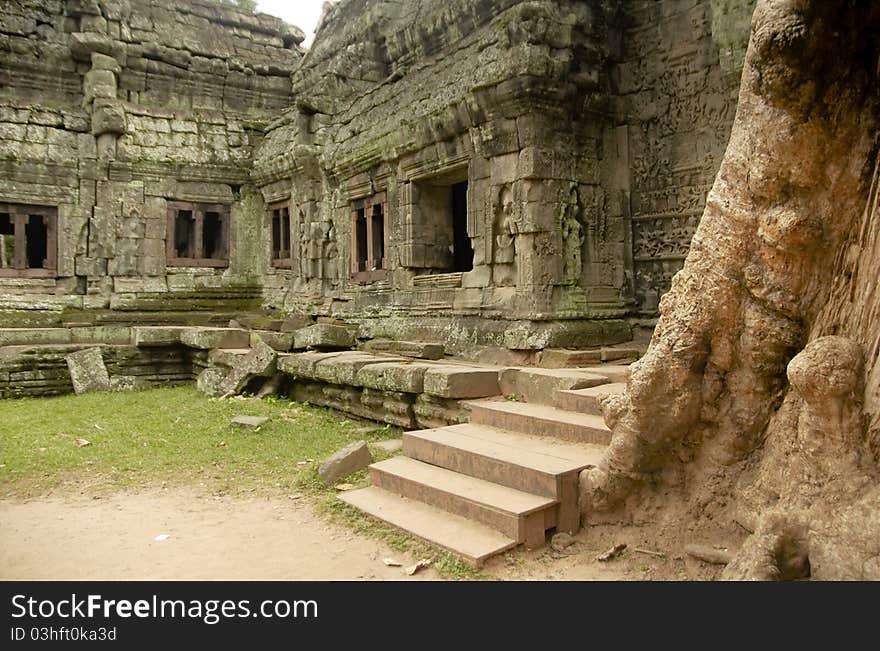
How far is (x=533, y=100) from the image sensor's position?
7.08m

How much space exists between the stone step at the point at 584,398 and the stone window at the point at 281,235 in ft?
26.6

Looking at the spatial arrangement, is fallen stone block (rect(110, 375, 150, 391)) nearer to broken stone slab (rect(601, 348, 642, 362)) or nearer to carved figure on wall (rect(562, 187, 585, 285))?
carved figure on wall (rect(562, 187, 585, 285))

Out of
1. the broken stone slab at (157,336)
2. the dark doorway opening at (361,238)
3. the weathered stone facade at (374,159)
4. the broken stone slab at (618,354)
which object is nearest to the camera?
the broken stone slab at (618,354)

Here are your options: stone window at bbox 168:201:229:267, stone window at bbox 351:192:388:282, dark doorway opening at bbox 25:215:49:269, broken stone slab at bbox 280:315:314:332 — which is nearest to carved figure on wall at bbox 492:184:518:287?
stone window at bbox 351:192:388:282

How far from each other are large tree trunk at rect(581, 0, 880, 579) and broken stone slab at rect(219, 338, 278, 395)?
18.3ft

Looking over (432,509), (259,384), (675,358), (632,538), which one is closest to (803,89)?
(675,358)

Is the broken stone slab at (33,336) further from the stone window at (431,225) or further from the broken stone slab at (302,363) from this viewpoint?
the stone window at (431,225)

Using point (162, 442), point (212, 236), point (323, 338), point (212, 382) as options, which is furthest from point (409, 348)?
point (212, 236)

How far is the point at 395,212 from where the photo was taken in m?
9.35

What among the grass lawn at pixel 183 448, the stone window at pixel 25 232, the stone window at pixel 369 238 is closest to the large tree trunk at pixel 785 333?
the grass lawn at pixel 183 448

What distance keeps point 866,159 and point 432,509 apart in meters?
2.91

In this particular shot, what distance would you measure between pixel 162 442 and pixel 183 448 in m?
0.34

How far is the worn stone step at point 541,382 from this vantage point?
5.43 m

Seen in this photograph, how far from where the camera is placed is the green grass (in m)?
5.21
